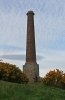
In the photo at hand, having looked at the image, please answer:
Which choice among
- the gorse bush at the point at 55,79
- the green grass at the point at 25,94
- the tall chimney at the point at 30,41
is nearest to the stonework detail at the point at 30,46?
the tall chimney at the point at 30,41

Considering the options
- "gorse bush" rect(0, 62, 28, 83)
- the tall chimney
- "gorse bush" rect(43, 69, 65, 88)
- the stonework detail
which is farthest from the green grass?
the tall chimney

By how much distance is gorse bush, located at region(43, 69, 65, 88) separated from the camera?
3456 cm

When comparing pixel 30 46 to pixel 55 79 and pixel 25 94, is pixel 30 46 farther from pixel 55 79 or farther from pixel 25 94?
pixel 25 94

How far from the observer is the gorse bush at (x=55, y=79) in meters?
34.6

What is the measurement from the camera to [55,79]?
34.8m

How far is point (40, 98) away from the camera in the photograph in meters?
21.1

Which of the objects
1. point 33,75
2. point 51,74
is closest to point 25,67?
point 33,75

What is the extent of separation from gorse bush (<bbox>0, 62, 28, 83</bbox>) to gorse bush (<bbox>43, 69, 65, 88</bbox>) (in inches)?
86.3

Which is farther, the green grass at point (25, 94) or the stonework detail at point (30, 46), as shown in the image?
the stonework detail at point (30, 46)

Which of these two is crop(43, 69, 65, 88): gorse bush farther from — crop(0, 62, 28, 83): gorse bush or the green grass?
the green grass

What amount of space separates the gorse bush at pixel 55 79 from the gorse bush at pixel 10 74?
7.19 ft

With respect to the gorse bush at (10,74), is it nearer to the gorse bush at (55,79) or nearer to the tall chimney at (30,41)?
the gorse bush at (55,79)

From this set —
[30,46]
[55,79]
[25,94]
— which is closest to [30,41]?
[30,46]

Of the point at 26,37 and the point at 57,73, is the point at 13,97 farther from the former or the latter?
the point at 26,37
